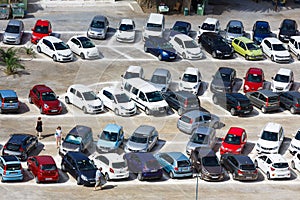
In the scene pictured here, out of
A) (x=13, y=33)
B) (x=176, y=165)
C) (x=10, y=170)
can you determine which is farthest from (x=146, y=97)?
(x=13, y=33)

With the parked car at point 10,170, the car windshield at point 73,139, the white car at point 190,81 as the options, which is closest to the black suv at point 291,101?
the white car at point 190,81

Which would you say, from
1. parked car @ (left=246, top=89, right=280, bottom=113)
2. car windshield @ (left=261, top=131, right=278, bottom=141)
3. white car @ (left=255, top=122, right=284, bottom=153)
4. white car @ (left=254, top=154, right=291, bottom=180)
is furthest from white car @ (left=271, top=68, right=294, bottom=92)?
white car @ (left=254, top=154, right=291, bottom=180)

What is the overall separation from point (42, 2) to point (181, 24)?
16.2m

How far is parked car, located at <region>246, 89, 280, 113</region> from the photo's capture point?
250 feet

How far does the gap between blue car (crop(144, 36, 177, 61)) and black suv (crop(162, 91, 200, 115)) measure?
8596mm

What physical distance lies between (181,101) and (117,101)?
4856 millimetres

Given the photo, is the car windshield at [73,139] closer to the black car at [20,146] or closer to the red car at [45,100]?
the black car at [20,146]

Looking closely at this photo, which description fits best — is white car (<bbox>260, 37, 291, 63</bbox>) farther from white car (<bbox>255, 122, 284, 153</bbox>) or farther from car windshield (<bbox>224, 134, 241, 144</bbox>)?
car windshield (<bbox>224, 134, 241, 144</bbox>)

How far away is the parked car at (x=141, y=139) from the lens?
6706cm

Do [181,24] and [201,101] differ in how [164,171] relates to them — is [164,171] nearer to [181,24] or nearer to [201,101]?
[201,101]

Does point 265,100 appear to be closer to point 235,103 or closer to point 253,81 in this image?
point 235,103

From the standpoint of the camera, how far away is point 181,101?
73.0 metres

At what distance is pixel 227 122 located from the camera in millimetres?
74188

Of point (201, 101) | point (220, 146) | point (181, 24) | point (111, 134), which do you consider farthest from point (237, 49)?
point (111, 134)
